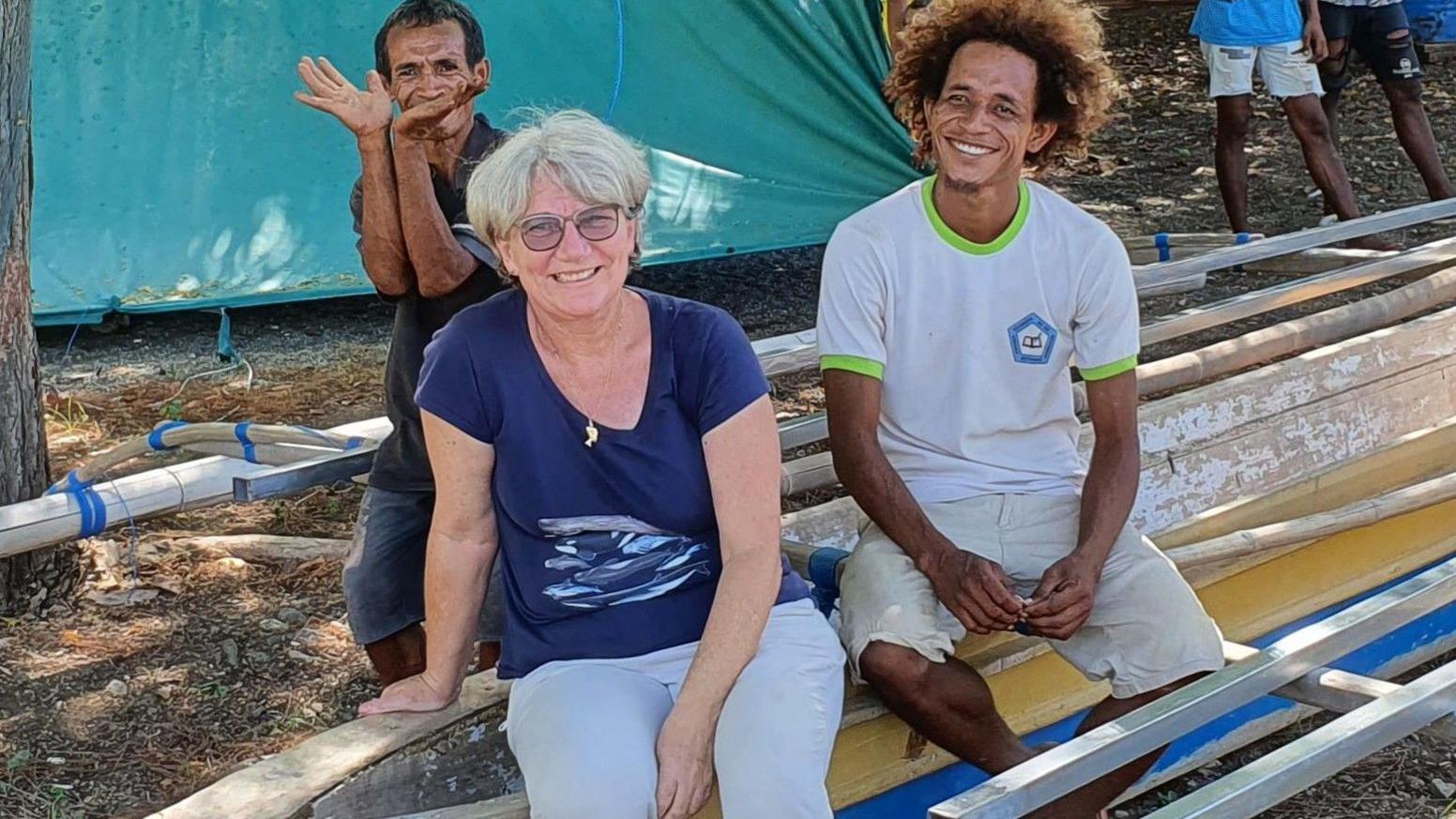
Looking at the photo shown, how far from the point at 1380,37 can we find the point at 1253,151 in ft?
6.62

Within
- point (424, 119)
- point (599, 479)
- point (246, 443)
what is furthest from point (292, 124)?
point (599, 479)

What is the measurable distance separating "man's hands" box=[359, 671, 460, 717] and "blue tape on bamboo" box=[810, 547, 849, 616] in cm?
75

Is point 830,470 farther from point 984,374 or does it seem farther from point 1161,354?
point 1161,354

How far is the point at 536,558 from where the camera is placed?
7.88 ft

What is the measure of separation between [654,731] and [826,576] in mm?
773

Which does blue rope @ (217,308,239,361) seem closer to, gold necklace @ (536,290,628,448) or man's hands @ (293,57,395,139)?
man's hands @ (293,57,395,139)

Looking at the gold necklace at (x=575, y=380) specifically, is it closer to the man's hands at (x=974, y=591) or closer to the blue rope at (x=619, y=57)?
the man's hands at (x=974, y=591)

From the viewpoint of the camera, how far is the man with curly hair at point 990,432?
8.86ft

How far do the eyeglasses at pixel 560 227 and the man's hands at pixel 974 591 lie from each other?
2.71ft

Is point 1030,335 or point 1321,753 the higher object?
point 1030,335

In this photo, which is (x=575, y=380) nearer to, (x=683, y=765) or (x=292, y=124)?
(x=683, y=765)

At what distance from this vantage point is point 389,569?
294 centimetres

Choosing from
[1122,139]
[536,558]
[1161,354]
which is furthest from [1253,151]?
[536,558]

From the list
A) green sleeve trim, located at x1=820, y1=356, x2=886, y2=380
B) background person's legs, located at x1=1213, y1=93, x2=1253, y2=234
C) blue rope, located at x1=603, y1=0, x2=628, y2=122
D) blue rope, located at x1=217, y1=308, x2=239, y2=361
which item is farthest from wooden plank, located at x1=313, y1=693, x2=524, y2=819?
background person's legs, located at x1=1213, y1=93, x2=1253, y2=234
